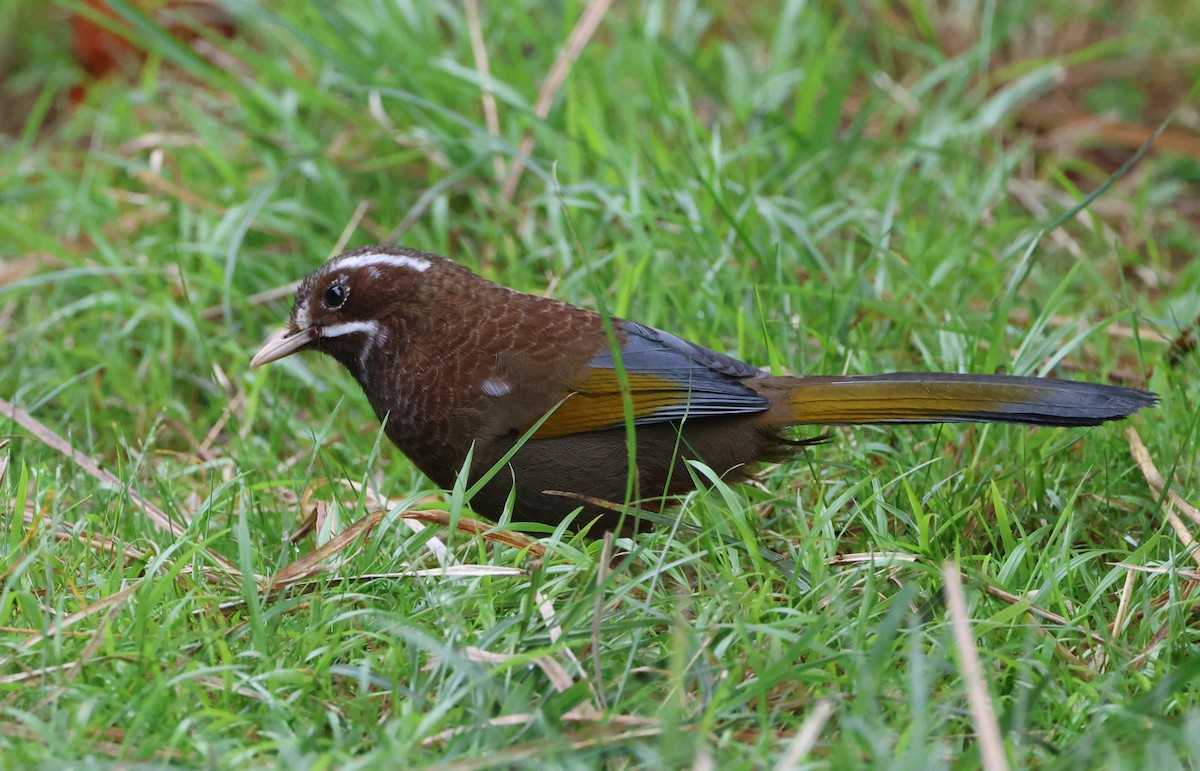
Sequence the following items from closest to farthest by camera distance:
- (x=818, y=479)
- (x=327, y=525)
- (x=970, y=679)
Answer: (x=970, y=679) < (x=327, y=525) < (x=818, y=479)

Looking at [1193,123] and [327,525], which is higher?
[1193,123]

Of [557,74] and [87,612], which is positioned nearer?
[87,612]

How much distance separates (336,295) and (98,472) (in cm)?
90

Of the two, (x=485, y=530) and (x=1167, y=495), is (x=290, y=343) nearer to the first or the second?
(x=485, y=530)

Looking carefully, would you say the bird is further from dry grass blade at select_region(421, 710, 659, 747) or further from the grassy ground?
dry grass blade at select_region(421, 710, 659, 747)

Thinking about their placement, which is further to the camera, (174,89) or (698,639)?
(174,89)

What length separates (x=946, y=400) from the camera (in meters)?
3.71

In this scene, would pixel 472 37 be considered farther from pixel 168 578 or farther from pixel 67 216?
pixel 168 578

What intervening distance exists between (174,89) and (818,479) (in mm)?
4258

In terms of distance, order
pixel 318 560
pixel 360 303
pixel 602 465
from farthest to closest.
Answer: pixel 360 303
pixel 602 465
pixel 318 560

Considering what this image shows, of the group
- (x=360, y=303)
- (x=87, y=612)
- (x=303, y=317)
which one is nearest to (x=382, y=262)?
(x=360, y=303)

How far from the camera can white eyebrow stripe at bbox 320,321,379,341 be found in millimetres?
4211

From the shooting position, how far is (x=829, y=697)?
2863 millimetres

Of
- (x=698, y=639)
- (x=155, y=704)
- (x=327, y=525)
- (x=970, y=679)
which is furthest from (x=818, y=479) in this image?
(x=155, y=704)
